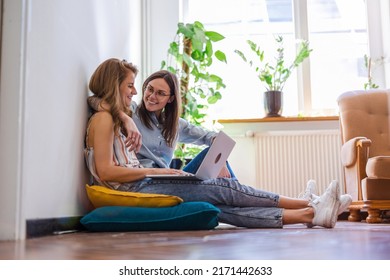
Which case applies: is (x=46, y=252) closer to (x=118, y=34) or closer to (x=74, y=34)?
(x=74, y=34)

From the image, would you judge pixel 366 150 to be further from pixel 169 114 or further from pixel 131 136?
pixel 131 136

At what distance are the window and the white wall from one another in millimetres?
1909

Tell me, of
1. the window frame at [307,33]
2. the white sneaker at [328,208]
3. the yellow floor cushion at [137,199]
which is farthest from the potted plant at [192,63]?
the white sneaker at [328,208]

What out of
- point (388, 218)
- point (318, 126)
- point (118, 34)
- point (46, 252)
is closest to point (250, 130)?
point (318, 126)

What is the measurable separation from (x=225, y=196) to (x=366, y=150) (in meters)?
1.49

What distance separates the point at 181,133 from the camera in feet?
8.29

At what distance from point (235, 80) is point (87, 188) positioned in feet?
7.73

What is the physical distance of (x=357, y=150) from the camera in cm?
321

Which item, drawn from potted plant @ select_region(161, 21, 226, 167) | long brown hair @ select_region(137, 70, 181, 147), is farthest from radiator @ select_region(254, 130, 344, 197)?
long brown hair @ select_region(137, 70, 181, 147)

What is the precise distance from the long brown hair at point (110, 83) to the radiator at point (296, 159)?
1.80 m

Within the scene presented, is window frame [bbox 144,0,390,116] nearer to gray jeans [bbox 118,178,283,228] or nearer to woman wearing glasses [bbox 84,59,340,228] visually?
woman wearing glasses [bbox 84,59,340,228]

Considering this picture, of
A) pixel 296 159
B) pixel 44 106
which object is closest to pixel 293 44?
pixel 296 159

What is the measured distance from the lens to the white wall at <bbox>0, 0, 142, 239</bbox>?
1.58 meters

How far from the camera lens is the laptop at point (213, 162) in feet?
6.51
